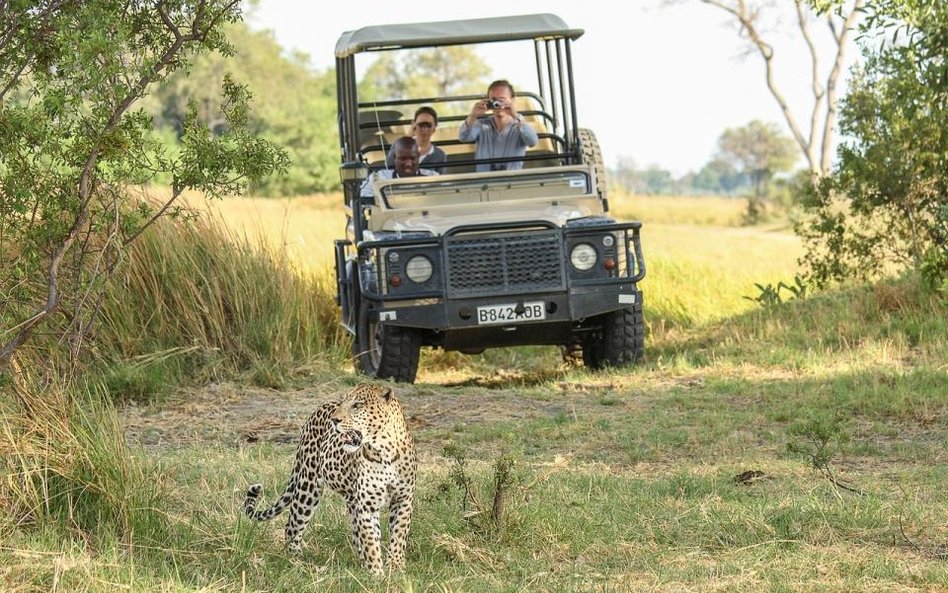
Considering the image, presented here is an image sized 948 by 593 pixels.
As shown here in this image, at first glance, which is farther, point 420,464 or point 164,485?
point 420,464

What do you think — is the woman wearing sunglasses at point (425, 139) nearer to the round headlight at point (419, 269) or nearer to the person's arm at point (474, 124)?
the person's arm at point (474, 124)

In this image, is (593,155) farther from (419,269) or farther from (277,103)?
(277,103)

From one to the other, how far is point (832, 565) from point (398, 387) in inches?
185

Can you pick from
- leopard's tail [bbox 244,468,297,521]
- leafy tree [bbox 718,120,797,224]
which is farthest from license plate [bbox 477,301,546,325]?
leafy tree [bbox 718,120,797,224]

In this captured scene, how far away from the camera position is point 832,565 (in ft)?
15.5

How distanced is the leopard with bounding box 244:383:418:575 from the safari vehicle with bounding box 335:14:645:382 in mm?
4325

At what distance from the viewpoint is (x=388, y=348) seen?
9.54m

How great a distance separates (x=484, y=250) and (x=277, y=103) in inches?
1797

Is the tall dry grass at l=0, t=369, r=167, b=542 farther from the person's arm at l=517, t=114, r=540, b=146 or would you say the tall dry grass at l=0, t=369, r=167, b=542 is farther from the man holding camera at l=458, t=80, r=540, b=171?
the person's arm at l=517, t=114, r=540, b=146

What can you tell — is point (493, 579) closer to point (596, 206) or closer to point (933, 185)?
point (596, 206)

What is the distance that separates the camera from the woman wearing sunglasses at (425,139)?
403 inches

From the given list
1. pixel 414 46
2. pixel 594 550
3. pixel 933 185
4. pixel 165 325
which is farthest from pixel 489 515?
pixel 933 185

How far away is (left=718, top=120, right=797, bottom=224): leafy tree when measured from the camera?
69.1 meters

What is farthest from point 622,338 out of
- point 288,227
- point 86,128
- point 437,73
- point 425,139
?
point 437,73
